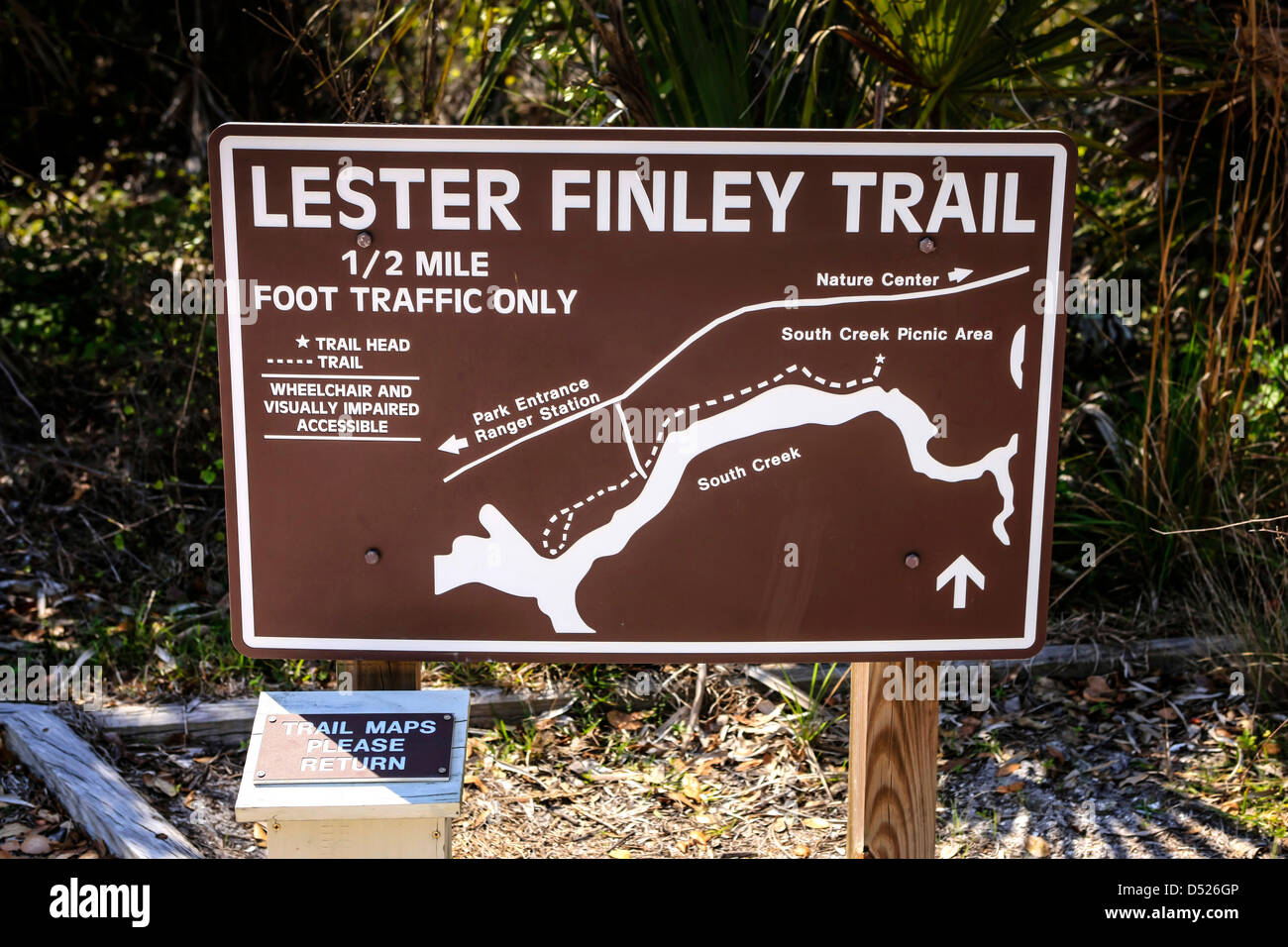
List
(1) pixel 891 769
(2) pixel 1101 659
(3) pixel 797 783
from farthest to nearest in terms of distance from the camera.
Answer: (2) pixel 1101 659 → (3) pixel 797 783 → (1) pixel 891 769

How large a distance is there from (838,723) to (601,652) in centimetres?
170

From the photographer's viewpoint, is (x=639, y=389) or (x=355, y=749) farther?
(x=639, y=389)

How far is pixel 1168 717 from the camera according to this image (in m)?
3.69

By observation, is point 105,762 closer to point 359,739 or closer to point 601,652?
point 359,739

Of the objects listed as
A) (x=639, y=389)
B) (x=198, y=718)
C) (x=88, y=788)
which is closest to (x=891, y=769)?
(x=639, y=389)

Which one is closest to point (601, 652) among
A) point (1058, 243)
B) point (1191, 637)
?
point (1058, 243)

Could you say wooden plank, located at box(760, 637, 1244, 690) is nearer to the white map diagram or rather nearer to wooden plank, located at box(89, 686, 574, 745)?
wooden plank, located at box(89, 686, 574, 745)

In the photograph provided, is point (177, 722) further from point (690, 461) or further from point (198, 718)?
point (690, 461)

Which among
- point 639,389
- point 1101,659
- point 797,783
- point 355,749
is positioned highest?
point 639,389

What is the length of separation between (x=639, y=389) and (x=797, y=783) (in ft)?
5.80

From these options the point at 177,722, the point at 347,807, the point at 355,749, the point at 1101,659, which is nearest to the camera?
the point at 347,807

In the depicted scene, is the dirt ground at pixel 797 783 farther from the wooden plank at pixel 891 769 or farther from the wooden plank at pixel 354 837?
the wooden plank at pixel 354 837

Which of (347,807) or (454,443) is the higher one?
(454,443)

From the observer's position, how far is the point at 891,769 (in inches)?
90.9
